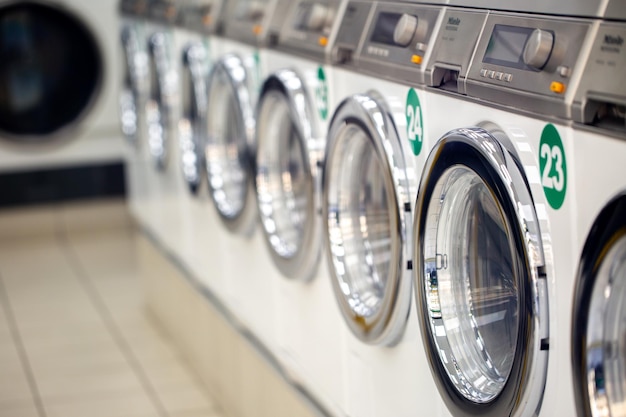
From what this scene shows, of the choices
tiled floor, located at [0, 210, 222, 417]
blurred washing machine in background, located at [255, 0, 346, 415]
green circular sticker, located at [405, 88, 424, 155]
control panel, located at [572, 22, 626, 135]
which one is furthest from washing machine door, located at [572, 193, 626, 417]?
tiled floor, located at [0, 210, 222, 417]

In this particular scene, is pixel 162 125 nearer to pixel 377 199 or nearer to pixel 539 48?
pixel 377 199

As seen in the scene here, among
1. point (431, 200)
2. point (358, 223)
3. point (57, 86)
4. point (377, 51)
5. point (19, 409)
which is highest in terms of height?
point (377, 51)

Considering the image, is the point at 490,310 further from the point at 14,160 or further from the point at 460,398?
the point at 14,160

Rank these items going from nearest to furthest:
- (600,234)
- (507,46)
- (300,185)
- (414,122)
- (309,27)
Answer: (600,234) → (507,46) → (414,122) → (309,27) → (300,185)

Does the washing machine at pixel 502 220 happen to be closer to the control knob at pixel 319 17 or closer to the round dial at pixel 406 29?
the round dial at pixel 406 29

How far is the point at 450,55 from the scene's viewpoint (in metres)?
1.46

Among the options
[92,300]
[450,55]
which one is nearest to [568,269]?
[450,55]

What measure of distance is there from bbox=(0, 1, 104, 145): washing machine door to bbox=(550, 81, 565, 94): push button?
14.1ft

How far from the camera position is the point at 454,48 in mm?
1453

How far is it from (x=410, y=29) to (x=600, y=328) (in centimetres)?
67

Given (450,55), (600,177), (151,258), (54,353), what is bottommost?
(54,353)

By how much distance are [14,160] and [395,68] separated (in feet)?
12.9

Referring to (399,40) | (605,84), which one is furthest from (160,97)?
(605,84)

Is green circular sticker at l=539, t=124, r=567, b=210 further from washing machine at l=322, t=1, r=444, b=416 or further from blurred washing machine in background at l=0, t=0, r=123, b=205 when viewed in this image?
blurred washing machine in background at l=0, t=0, r=123, b=205
